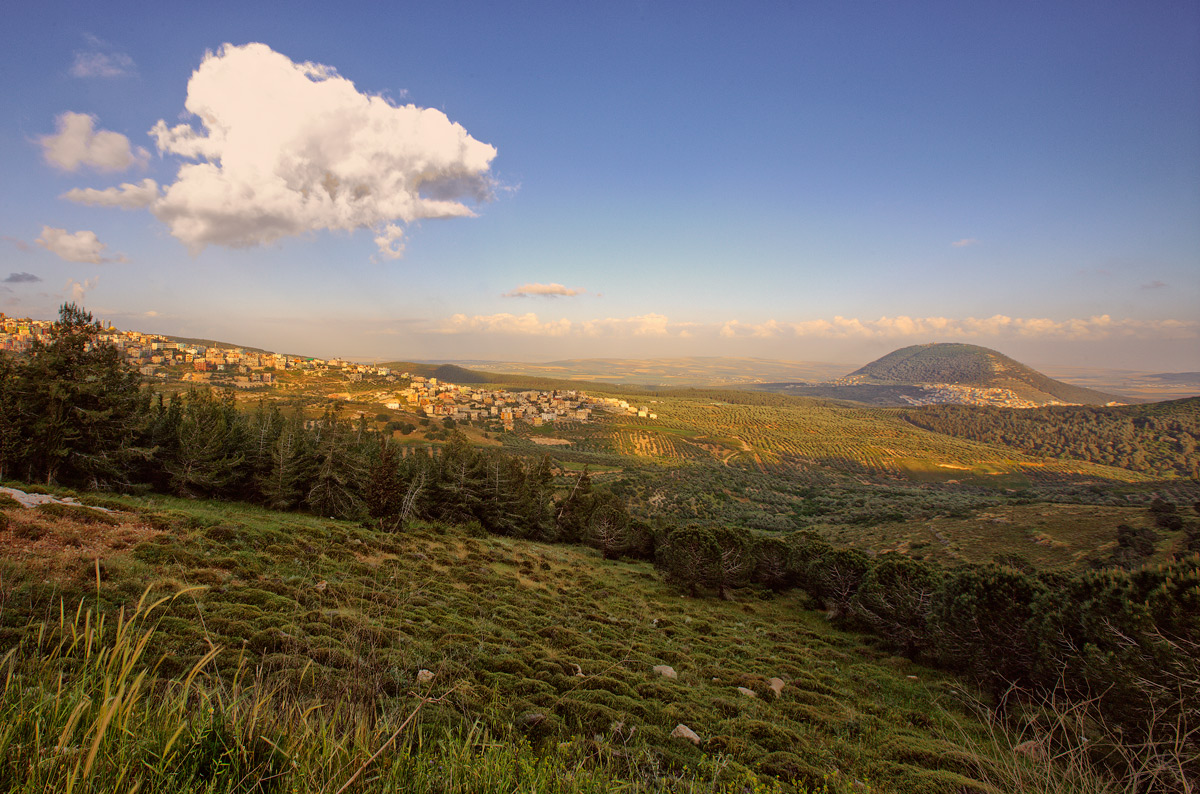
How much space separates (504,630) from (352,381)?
13064 cm

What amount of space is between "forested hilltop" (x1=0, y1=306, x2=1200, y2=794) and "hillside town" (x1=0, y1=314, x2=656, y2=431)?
246ft

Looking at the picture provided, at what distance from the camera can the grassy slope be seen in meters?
4.11

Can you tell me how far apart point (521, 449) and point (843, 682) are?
6887cm

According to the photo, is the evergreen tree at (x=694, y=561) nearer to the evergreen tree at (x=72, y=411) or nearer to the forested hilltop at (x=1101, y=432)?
the evergreen tree at (x=72, y=411)

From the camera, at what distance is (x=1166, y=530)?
1085 inches

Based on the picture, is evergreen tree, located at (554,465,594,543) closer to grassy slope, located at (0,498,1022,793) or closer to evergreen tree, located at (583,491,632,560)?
evergreen tree, located at (583,491,632,560)

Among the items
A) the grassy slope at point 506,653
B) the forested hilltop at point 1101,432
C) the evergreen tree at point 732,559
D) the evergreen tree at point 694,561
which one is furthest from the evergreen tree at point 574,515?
the forested hilltop at point 1101,432

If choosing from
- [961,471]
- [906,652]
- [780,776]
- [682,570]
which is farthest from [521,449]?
[961,471]

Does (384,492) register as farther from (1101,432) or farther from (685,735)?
(1101,432)

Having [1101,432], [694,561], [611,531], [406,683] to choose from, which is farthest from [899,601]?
[1101,432]

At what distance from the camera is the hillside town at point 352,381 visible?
96.2 m

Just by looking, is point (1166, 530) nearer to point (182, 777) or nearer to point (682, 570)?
point (682, 570)

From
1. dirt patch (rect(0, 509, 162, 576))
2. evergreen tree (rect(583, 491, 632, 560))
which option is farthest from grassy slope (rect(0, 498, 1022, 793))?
evergreen tree (rect(583, 491, 632, 560))

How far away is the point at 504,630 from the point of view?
33.4ft
